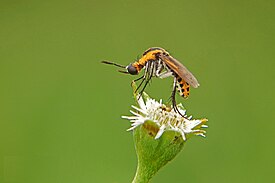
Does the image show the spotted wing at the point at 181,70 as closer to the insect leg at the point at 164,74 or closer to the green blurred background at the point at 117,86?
the insect leg at the point at 164,74

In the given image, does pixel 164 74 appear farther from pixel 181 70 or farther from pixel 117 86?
pixel 117 86

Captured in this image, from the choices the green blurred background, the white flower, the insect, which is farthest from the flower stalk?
the green blurred background

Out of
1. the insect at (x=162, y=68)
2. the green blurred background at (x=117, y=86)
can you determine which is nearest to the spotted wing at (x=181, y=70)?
the insect at (x=162, y=68)

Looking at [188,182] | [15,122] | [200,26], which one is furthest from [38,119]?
[200,26]

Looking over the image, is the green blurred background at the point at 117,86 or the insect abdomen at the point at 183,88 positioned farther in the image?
the green blurred background at the point at 117,86

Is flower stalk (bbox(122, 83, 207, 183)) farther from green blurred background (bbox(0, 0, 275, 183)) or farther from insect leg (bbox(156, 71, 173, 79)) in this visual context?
green blurred background (bbox(0, 0, 275, 183))

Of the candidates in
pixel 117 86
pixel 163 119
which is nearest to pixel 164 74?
pixel 163 119
